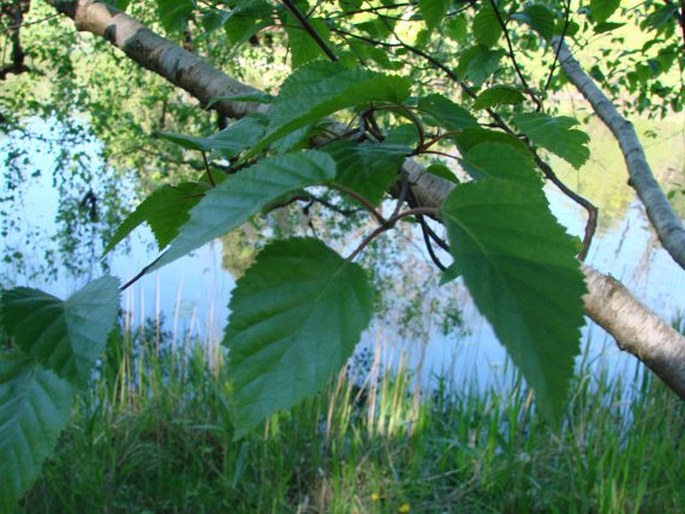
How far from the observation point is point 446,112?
0.31m

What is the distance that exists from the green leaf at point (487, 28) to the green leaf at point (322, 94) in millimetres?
469

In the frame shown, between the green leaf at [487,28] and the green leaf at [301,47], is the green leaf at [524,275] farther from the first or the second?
the green leaf at [487,28]

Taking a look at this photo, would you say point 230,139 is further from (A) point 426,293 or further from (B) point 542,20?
(A) point 426,293

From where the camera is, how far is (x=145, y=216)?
0.33 meters

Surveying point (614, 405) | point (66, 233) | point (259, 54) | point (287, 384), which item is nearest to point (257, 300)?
point (287, 384)

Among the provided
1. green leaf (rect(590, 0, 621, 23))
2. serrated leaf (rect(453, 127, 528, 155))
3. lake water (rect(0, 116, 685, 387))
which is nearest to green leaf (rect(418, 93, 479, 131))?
serrated leaf (rect(453, 127, 528, 155))

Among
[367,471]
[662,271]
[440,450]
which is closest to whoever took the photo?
[367,471]

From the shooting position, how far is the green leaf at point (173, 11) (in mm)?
699

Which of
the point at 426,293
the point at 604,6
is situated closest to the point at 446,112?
the point at 604,6

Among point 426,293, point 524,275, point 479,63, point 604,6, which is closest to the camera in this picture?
point 524,275

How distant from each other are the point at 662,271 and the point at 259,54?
118 inches

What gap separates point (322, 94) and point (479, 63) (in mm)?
487

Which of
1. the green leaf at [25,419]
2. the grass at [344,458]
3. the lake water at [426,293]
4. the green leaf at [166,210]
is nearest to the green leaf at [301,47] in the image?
the green leaf at [166,210]

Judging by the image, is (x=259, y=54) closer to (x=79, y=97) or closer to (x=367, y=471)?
(x=79, y=97)
